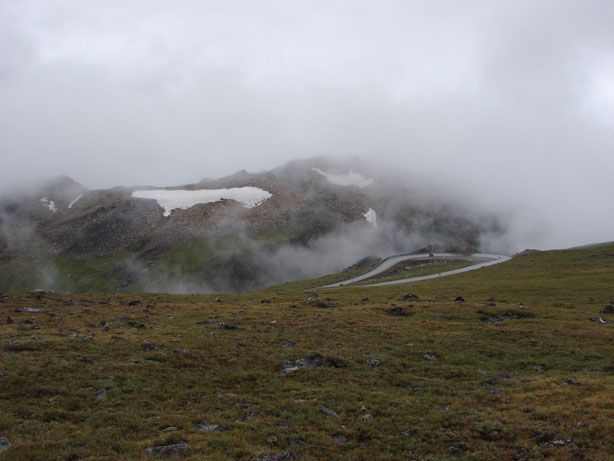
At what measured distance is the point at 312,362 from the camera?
27875 mm

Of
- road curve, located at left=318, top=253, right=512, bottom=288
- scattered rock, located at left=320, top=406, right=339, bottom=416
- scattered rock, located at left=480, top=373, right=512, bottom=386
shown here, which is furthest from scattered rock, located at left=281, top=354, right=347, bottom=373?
road curve, located at left=318, top=253, right=512, bottom=288

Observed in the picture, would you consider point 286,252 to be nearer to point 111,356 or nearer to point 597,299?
point 597,299

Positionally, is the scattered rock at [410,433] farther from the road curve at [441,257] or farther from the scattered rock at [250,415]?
the road curve at [441,257]

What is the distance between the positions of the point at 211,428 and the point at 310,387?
748 centimetres

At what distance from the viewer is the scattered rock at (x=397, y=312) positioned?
1857 inches

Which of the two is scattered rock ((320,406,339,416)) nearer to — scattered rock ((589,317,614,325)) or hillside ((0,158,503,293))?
scattered rock ((589,317,614,325))

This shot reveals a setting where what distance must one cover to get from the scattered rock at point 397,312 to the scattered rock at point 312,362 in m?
20.8

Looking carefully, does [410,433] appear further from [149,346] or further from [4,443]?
[149,346]

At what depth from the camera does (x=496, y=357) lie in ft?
101

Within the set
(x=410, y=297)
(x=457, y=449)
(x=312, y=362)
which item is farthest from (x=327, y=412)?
(x=410, y=297)

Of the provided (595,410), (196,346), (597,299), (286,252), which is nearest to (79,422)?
(196,346)

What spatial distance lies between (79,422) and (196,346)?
1273 cm

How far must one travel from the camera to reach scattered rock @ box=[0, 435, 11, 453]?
48.0 feet

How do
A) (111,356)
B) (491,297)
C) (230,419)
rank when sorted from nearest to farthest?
(230,419)
(111,356)
(491,297)
